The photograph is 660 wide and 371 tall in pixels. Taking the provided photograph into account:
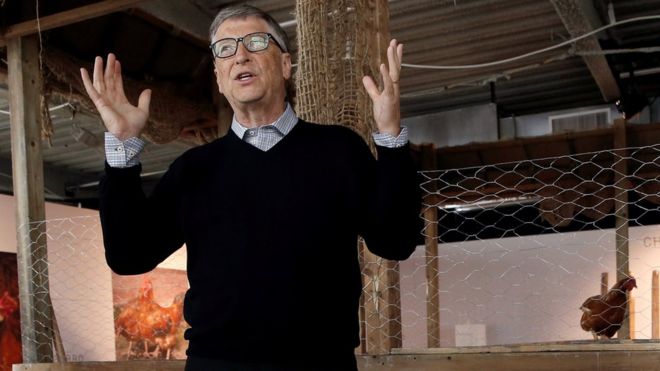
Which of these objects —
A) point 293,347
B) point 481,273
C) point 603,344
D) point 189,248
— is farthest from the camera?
point 481,273

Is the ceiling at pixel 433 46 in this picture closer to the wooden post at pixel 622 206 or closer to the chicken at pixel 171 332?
the wooden post at pixel 622 206

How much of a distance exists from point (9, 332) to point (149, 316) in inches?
65.4

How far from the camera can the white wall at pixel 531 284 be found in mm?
6066

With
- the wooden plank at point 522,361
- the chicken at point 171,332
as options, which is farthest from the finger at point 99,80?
the chicken at point 171,332

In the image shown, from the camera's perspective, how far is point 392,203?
1176 mm

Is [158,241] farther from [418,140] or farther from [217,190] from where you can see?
[418,140]

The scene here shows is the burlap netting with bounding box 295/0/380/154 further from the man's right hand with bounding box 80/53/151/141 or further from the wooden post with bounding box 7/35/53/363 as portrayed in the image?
the wooden post with bounding box 7/35/53/363

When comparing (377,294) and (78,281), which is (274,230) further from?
(78,281)

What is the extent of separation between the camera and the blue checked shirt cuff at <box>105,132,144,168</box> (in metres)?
1.23

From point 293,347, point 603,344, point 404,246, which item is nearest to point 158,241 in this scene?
point 293,347

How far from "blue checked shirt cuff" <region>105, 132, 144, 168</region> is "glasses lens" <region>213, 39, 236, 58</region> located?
207mm

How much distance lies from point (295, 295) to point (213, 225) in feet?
0.62

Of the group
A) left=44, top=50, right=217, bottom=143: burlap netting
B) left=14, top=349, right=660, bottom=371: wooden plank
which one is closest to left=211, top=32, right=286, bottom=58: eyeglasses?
left=14, top=349, right=660, bottom=371: wooden plank

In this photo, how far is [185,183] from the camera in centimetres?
130
